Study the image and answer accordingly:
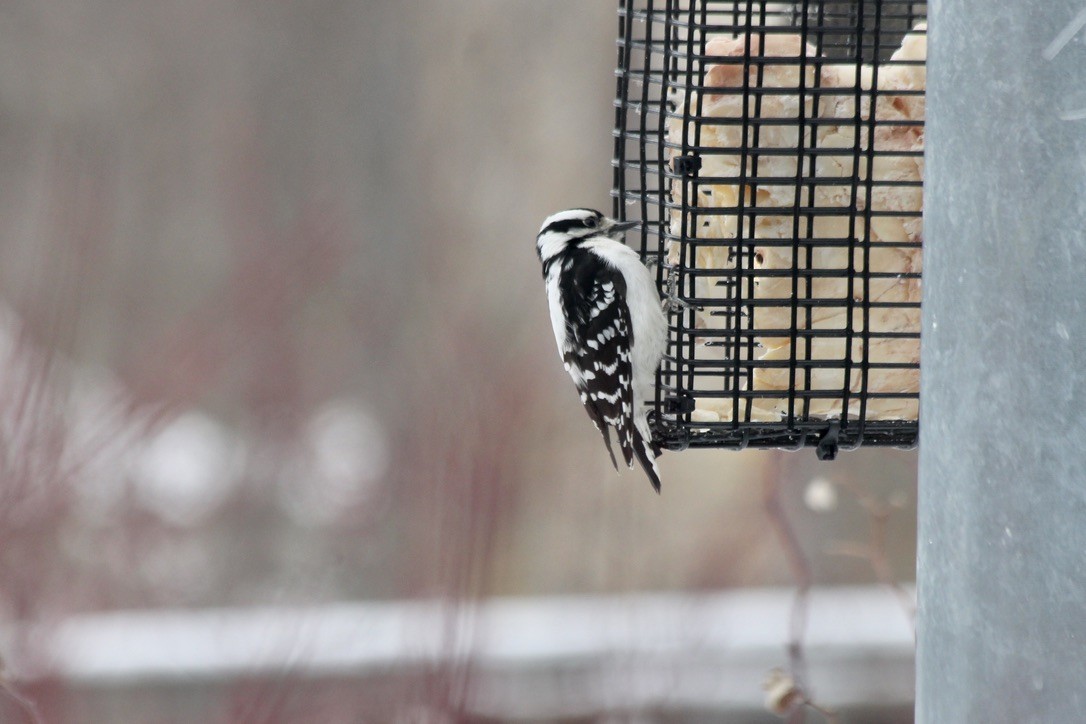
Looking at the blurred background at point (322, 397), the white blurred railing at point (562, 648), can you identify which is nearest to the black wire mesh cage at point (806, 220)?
the blurred background at point (322, 397)

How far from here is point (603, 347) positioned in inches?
117

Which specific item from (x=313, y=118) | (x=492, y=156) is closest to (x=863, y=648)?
(x=492, y=156)

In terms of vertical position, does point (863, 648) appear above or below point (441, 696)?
below

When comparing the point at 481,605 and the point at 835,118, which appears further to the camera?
the point at 481,605

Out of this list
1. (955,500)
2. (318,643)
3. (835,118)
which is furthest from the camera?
(318,643)

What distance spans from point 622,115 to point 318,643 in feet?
5.41

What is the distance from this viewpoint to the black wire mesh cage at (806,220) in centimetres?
231

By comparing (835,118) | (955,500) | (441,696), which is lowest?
(441,696)

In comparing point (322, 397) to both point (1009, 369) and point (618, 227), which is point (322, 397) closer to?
point (618, 227)

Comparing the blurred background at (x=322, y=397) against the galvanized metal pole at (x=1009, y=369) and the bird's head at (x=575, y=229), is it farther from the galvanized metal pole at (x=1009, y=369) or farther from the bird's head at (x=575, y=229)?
the galvanized metal pole at (x=1009, y=369)

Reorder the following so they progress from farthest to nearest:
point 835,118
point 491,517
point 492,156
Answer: point 492,156 → point 491,517 → point 835,118

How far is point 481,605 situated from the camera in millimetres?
2703

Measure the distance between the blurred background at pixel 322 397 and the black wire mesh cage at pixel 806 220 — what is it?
0.18m

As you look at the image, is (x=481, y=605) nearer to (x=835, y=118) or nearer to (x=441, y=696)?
(x=441, y=696)
